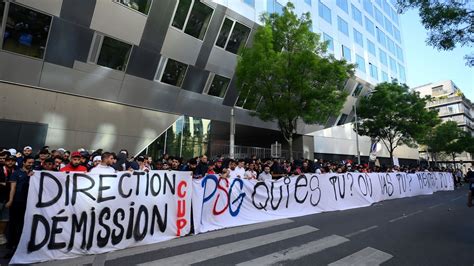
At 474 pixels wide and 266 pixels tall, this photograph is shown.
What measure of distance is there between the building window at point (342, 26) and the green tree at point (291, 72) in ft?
55.6

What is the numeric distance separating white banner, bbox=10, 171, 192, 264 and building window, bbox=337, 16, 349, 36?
92.2ft

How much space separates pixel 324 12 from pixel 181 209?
86.4 ft

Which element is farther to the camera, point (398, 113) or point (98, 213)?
point (398, 113)

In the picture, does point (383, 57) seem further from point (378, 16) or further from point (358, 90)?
point (358, 90)

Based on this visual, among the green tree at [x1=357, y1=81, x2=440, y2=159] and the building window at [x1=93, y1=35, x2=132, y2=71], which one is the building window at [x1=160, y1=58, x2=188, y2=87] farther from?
the green tree at [x1=357, y1=81, x2=440, y2=159]

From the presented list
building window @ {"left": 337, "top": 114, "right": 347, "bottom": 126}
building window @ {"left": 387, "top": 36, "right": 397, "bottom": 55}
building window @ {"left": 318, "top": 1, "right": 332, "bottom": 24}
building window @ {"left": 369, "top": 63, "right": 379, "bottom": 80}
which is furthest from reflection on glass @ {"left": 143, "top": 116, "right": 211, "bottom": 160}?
building window @ {"left": 387, "top": 36, "right": 397, "bottom": 55}

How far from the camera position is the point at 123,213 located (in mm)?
5559

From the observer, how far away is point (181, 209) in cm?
646

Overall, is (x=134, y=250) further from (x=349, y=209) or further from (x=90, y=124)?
(x=90, y=124)

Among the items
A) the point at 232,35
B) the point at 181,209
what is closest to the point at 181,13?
the point at 232,35

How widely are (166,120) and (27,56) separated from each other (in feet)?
23.9

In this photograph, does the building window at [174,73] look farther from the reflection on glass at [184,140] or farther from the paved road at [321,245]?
the paved road at [321,245]

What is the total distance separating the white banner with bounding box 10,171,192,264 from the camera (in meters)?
4.70

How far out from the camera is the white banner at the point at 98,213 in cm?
470
